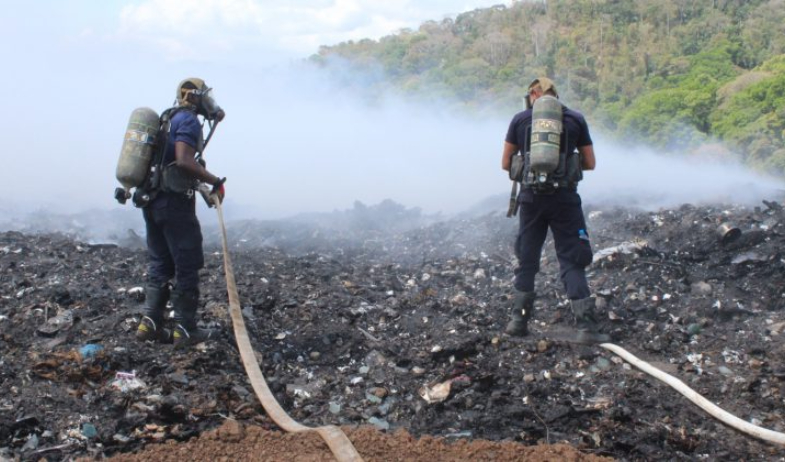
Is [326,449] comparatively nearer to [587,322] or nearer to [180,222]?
Result: [180,222]

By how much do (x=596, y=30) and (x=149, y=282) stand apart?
28010mm

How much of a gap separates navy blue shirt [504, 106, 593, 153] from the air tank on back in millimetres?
→ 2760

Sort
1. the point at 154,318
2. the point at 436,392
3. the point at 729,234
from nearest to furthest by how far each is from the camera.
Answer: the point at 436,392
the point at 154,318
the point at 729,234

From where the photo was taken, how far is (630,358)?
16.1 ft

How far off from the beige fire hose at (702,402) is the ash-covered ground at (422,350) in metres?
0.06

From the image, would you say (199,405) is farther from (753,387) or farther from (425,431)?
(753,387)

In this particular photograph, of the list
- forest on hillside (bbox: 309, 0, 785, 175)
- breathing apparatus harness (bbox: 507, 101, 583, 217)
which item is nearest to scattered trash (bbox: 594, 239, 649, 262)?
breathing apparatus harness (bbox: 507, 101, 583, 217)

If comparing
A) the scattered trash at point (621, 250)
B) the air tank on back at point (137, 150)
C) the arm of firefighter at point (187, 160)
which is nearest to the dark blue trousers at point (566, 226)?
the scattered trash at point (621, 250)

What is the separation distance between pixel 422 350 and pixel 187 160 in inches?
91.2

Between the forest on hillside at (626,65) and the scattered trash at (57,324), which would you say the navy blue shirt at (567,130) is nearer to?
the scattered trash at (57,324)

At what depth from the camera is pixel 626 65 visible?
1038 inches

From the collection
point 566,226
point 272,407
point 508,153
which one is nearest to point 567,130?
point 508,153

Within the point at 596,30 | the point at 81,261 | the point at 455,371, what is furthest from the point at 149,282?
the point at 596,30

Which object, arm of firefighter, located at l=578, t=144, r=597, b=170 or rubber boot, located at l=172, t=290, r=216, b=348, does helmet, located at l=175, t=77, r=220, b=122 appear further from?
arm of firefighter, located at l=578, t=144, r=597, b=170
